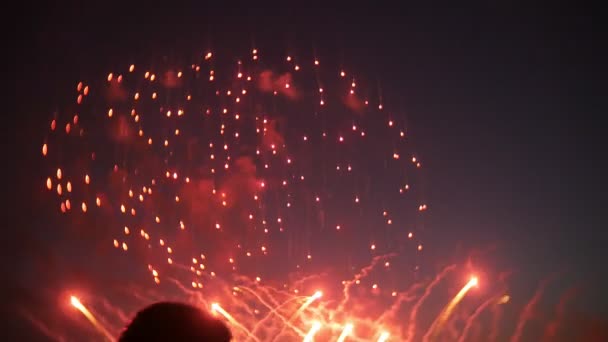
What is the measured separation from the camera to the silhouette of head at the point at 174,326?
1.93 meters

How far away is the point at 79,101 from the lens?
43.3ft

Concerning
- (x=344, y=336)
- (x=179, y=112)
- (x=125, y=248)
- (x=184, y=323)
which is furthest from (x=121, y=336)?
(x=344, y=336)

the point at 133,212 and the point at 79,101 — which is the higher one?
the point at 79,101

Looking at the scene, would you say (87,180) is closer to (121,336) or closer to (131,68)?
(131,68)

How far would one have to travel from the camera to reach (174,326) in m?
1.94

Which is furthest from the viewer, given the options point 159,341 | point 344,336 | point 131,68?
point 344,336

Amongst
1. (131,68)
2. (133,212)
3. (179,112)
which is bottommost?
(133,212)

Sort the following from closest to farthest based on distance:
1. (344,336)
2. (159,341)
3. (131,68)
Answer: (159,341)
(131,68)
(344,336)

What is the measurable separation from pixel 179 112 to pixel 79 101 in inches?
99.3

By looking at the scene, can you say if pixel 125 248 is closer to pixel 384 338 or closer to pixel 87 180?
pixel 87 180

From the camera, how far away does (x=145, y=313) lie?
2.00 m

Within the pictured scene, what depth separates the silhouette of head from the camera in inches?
76.0

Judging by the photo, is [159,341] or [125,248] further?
[125,248]

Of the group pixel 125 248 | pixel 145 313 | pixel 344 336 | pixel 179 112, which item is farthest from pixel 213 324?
pixel 344 336
